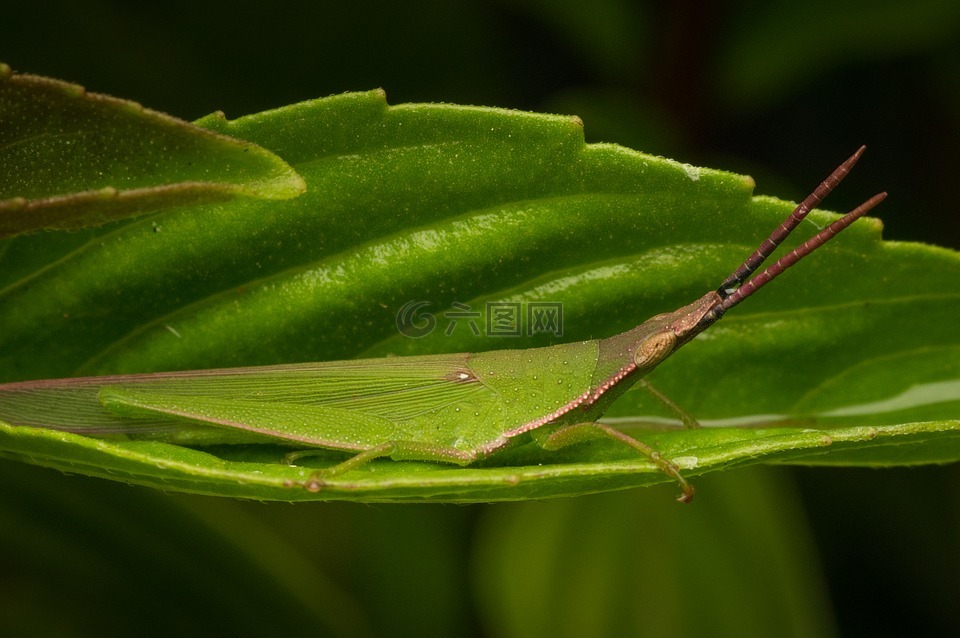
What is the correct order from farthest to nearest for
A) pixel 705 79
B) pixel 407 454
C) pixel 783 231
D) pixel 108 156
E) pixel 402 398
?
pixel 705 79 < pixel 402 398 < pixel 407 454 < pixel 783 231 < pixel 108 156

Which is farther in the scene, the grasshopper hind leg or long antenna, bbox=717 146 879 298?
the grasshopper hind leg

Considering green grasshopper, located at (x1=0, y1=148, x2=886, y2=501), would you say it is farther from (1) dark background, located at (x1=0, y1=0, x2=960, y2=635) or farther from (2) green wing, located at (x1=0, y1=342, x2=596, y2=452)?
(1) dark background, located at (x1=0, y1=0, x2=960, y2=635)

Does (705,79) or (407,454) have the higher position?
(705,79)

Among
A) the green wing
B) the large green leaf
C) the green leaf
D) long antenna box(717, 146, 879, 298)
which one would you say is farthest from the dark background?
the green leaf

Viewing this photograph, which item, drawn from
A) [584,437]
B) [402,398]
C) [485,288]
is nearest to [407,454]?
[402,398]

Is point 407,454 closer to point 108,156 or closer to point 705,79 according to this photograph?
point 108,156

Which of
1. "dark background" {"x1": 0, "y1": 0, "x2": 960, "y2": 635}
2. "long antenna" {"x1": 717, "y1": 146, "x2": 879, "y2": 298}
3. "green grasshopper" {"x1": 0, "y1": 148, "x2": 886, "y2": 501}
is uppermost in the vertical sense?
"dark background" {"x1": 0, "y1": 0, "x2": 960, "y2": 635}

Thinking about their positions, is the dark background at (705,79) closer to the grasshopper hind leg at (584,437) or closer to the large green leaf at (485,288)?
the grasshopper hind leg at (584,437)

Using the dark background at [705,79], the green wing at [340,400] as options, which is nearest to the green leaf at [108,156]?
the green wing at [340,400]
